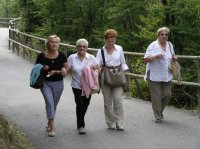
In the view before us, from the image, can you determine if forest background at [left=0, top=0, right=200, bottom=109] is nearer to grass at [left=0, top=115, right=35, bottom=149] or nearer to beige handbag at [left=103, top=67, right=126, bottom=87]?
beige handbag at [left=103, top=67, right=126, bottom=87]

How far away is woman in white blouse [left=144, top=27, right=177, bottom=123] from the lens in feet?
30.8

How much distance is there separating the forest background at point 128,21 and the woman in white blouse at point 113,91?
22.5ft

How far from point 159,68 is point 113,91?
3.82 feet

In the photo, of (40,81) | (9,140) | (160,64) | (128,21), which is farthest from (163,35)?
(128,21)

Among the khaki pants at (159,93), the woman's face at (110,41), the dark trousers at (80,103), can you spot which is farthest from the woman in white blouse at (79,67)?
the khaki pants at (159,93)

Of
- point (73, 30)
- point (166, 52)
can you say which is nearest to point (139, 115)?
point (166, 52)

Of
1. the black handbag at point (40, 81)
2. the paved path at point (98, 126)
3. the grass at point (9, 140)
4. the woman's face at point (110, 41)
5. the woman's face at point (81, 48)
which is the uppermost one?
the woman's face at point (110, 41)

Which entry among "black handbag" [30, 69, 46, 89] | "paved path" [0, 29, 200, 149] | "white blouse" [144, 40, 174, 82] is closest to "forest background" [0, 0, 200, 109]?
"paved path" [0, 29, 200, 149]

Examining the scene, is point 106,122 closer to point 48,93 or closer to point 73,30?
point 48,93

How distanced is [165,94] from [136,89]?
4.31 metres

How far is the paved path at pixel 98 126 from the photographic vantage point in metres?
8.03

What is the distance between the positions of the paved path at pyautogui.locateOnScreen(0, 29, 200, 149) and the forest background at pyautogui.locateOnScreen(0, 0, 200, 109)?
15.2ft

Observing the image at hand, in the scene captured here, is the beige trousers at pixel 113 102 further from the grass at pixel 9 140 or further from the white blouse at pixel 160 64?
the grass at pixel 9 140

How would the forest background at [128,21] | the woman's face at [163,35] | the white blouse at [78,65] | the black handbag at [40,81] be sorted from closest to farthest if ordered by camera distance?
1. the black handbag at [40,81]
2. the white blouse at [78,65]
3. the woman's face at [163,35]
4. the forest background at [128,21]
